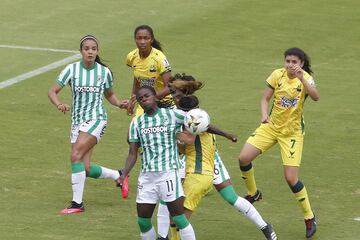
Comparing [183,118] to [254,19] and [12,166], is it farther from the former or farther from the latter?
[254,19]

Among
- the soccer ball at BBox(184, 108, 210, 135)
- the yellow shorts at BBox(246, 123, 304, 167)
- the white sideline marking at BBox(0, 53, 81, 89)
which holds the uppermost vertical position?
the soccer ball at BBox(184, 108, 210, 135)

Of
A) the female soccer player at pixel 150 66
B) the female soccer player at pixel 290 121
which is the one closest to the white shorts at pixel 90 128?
the female soccer player at pixel 150 66

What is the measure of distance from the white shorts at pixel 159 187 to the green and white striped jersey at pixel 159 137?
0.08m

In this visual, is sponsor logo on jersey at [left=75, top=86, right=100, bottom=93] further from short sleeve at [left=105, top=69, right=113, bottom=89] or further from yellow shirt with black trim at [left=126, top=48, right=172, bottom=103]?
yellow shirt with black trim at [left=126, top=48, right=172, bottom=103]

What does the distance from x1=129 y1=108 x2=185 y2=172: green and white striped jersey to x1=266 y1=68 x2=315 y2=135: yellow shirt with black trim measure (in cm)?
235

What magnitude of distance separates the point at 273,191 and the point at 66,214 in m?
3.33

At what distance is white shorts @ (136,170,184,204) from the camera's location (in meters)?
13.1

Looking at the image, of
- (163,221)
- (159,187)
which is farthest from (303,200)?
(159,187)

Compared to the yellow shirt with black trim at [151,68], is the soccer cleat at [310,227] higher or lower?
lower

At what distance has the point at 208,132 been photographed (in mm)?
13617

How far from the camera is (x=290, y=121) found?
15.1 m

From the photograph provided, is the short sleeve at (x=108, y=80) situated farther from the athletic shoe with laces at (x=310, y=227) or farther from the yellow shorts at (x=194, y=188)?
the athletic shoe with laces at (x=310, y=227)

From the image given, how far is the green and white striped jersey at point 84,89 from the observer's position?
51.1 ft

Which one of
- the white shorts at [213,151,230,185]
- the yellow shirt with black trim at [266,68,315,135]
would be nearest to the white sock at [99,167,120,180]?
the yellow shirt with black trim at [266,68,315,135]
